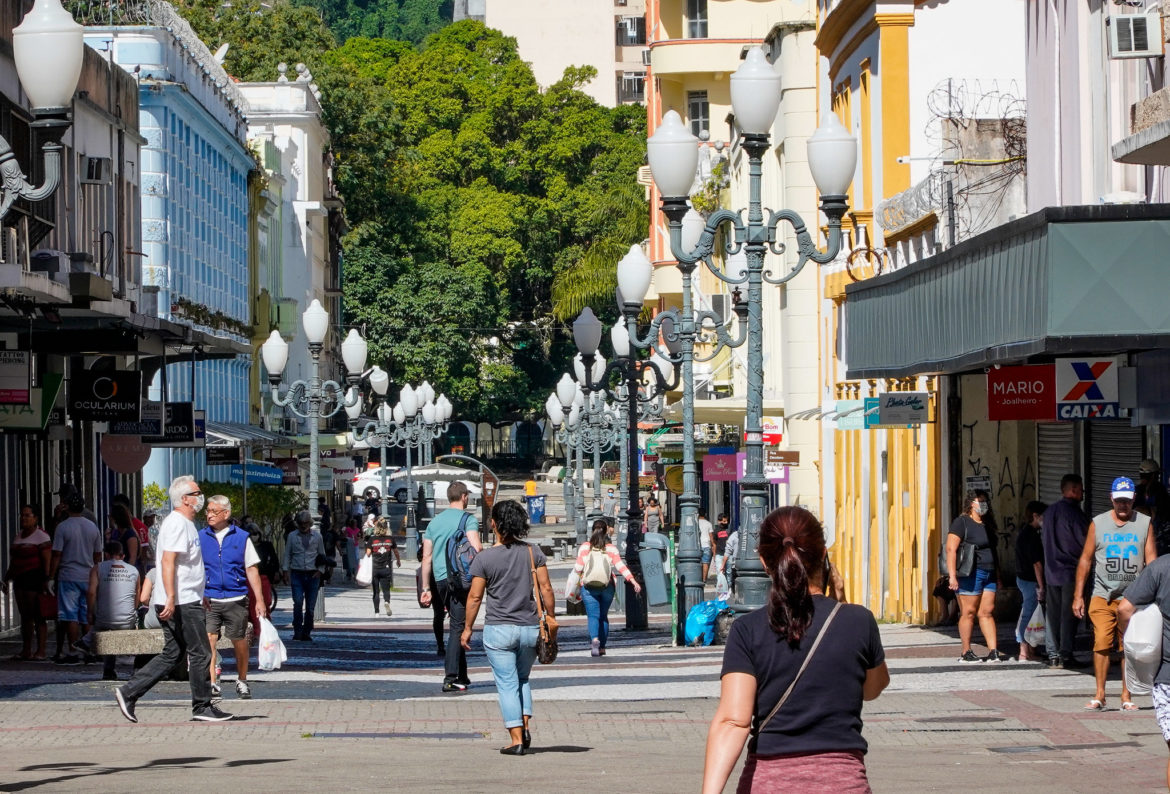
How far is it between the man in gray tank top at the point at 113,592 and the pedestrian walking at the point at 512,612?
517 cm

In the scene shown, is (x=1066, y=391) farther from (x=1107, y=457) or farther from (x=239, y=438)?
(x=239, y=438)

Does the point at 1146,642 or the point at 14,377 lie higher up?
the point at 14,377

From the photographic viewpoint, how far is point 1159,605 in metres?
10.0

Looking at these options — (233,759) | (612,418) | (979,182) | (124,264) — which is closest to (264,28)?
(612,418)

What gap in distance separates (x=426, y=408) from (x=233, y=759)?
50078 millimetres

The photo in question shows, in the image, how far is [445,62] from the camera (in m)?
88.7

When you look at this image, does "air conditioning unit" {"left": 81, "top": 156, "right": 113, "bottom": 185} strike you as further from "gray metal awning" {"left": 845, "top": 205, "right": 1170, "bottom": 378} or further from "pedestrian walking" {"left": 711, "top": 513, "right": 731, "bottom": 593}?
"gray metal awning" {"left": 845, "top": 205, "right": 1170, "bottom": 378}

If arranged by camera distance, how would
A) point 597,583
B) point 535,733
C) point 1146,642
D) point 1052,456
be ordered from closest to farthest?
point 1146,642 → point 535,733 → point 597,583 → point 1052,456

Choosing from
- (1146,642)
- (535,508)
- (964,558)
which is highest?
(1146,642)

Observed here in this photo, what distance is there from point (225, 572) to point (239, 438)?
78.4ft

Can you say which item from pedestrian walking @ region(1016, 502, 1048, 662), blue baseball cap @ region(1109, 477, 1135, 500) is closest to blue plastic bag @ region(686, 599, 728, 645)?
pedestrian walking @ region(1016, 502, 1048, 662)

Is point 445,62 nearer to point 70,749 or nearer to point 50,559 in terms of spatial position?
point 50,559

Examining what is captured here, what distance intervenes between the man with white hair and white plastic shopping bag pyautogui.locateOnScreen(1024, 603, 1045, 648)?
25.1 feet

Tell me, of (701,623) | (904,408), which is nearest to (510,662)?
(701,623)
